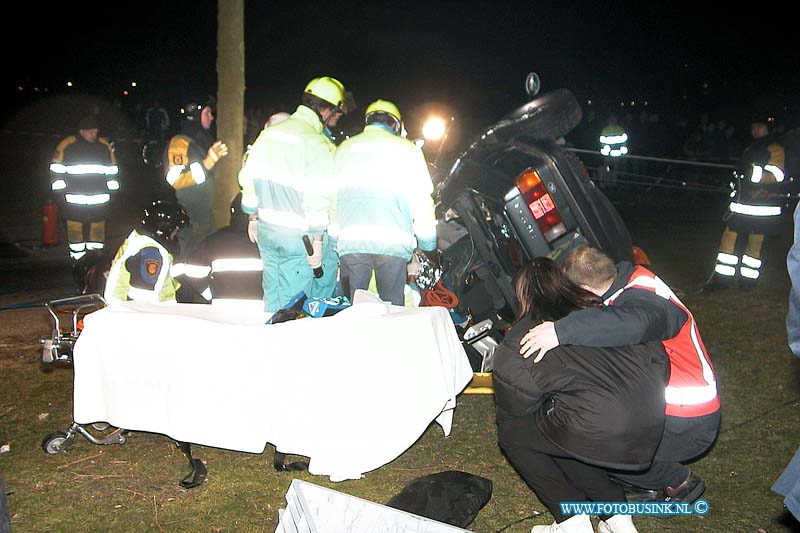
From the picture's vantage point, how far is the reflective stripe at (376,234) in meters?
4.82

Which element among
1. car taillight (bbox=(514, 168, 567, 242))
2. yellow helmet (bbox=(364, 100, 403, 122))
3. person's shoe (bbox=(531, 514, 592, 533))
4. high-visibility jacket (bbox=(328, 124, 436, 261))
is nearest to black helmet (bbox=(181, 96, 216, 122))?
yellow helmet (bbox=(364, 100, 403, 122))

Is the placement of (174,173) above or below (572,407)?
below

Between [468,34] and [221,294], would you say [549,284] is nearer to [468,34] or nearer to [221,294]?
[221,294]

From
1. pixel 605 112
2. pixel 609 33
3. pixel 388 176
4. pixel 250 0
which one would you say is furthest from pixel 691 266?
pixel 250 0

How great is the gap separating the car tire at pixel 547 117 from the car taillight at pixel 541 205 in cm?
39

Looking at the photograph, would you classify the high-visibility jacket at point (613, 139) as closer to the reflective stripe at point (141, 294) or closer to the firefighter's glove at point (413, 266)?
the firefighter's glove at point (413, 266)

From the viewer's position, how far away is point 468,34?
81.6ft

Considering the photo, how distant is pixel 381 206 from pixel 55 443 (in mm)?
2268

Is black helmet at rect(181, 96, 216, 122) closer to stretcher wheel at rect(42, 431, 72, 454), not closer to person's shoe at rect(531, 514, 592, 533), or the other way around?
stretcher wheel at rect(42, 431, 72, 454)

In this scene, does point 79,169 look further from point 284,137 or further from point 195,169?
point 284,137

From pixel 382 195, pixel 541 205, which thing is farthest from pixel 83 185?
pixel 541 205

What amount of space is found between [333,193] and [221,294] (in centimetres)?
109

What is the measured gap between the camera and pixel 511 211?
508cm

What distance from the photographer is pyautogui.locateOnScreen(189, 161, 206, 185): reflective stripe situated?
6984 mm
